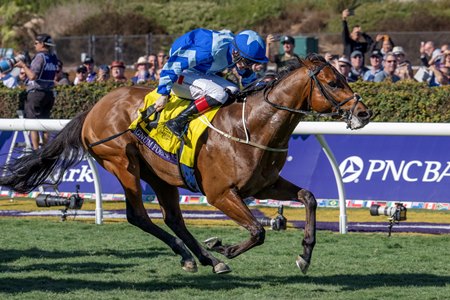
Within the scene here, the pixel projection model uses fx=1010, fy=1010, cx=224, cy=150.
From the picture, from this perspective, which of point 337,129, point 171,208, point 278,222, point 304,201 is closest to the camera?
point 304,201

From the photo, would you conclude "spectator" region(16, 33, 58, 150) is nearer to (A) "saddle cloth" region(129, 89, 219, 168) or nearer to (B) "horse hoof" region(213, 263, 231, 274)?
(A) "saddle cloth" region(129, 89, 219, 168)

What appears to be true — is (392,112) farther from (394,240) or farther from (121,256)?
(121,256)

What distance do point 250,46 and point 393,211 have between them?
2644 mm

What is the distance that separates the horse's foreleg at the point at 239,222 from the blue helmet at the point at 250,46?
0.90 m

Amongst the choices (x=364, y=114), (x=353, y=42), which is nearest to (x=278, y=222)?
(x=364, y=114)

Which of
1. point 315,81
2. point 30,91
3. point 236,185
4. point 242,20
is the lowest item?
point 242,20

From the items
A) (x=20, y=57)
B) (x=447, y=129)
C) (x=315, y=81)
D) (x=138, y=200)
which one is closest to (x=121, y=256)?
(x=138, y=200)

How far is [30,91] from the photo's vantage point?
11.9m

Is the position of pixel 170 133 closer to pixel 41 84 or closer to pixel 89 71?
pixel 41 84

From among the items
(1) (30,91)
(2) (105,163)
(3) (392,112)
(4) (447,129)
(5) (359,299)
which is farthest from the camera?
(1) (30,91)

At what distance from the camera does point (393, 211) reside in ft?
28.1

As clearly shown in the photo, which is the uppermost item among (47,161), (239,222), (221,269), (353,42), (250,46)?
(250,46)

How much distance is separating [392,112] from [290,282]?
15.7 feet

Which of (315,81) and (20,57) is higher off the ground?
(315,81)
